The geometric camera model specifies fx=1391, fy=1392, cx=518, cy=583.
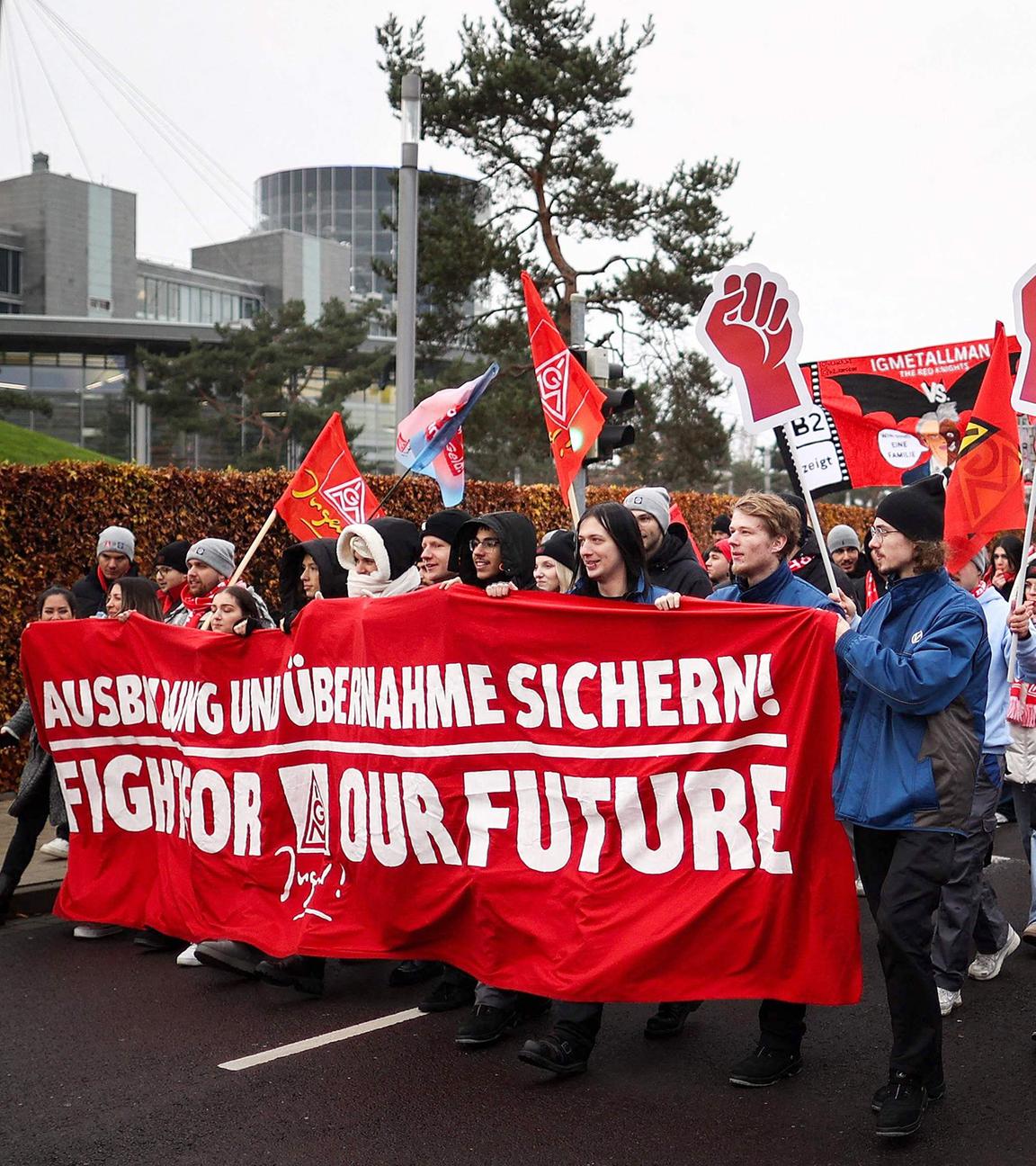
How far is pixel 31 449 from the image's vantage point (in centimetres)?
2456

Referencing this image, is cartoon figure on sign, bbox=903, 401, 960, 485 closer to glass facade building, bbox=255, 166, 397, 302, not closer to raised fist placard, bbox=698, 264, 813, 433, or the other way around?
raised fist placard, bbox=698, 264, 813, 433

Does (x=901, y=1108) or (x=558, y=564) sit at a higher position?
(x=558, y=564)

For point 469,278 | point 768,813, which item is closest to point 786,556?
point 768,813

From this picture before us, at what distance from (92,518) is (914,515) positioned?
7682 millimetres

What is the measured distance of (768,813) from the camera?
15.0ft

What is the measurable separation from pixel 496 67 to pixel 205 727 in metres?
19.8

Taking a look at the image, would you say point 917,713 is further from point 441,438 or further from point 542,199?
point 542,199

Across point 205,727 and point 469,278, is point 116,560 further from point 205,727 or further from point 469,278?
point 469,278

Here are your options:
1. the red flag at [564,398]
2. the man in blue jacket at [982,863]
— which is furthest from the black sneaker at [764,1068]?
the red flag at [564,398]

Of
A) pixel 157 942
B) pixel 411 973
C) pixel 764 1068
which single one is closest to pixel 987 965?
pixel 764 1068

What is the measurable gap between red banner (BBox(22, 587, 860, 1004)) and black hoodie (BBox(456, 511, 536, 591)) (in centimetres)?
36

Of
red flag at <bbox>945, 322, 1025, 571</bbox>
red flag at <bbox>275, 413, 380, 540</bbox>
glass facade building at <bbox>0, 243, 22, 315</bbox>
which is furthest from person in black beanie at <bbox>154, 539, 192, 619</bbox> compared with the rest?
glass facade building at <bbox>0, 243, 22, 315</bbox>

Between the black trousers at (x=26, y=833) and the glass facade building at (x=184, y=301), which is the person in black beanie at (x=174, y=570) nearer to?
the black trousers at (x=26, y=833)

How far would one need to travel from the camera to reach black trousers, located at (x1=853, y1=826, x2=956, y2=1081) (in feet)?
13.6
